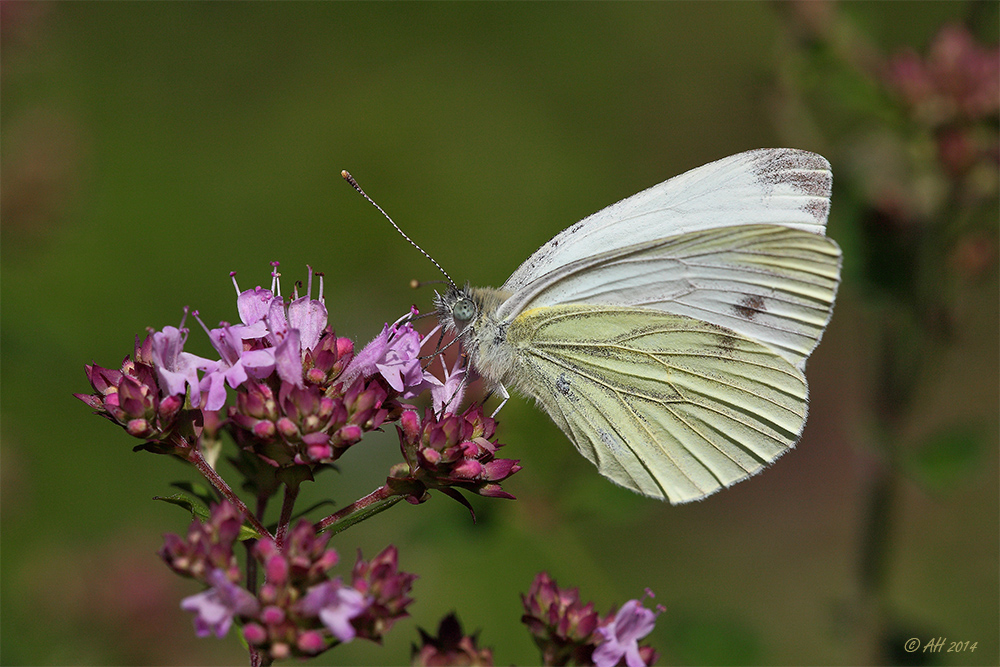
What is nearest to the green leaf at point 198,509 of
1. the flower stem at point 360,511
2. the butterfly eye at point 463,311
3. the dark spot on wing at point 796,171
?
the flower stem at point 360,511

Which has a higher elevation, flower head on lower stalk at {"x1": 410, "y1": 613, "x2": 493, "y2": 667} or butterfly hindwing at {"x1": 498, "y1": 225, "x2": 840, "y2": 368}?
butterfly hindwing at {"x1": 498, "y1": 225, "x2": 840, "y2": 368}

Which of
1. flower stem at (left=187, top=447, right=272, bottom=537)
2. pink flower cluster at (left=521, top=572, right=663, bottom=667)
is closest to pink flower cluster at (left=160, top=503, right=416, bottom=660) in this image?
flower stem at (left=187, top=447, right=272, bottom=537)

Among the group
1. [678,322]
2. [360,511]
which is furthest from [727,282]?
[360,511]

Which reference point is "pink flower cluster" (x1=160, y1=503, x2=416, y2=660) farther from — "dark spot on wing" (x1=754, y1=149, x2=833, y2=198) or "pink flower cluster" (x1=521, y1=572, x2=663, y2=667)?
"dark spot on wing" (x1=754, y1=149, x2=833, y2=198)

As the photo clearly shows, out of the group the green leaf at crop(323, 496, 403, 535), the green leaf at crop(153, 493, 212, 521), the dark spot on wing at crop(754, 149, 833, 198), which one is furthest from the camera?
the dark spot on wing at crop(754, 149, 833, 198)

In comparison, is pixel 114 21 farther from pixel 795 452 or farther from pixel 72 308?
pixel 795 452

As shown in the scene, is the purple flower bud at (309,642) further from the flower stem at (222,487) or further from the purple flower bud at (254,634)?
the flower stem at (222,487)

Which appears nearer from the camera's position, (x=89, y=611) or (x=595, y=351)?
(x=595, y=351)

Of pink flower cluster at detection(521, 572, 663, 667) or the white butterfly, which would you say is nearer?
pink flower cluster at detection(521, 572, 663, 667)

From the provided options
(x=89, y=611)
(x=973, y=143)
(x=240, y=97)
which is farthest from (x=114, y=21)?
(x=973, y=143)
